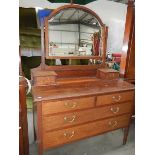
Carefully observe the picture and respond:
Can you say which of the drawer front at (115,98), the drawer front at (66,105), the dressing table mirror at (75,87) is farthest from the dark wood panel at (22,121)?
the drawer front at (115,98)

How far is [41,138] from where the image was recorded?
1.50m

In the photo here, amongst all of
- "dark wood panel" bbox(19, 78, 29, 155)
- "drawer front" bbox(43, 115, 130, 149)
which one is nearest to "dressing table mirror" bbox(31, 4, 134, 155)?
"drawer front" bbox(43, 115, 130, 149)

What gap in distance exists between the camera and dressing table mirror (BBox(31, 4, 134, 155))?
1489 millimetres

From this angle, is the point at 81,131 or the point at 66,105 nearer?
the point at 66,105

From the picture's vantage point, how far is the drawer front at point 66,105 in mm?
1417

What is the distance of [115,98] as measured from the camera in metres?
1.78

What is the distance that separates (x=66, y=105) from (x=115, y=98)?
0.61 metres

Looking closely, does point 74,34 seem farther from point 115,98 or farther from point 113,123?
point 113,123

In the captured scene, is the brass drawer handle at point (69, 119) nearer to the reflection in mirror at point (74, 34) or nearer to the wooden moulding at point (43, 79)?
the wooden moulding at point (43, 79)

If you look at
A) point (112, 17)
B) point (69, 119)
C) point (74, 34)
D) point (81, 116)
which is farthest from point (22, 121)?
point (112, 17)

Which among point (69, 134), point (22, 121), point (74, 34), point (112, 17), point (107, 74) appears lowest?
point (69, 134)

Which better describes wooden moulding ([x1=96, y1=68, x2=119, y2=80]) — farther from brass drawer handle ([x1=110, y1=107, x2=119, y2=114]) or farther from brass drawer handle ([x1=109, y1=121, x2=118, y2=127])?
brass drawer handle ([x1=109, y1=121, x2=118, y2=127])
